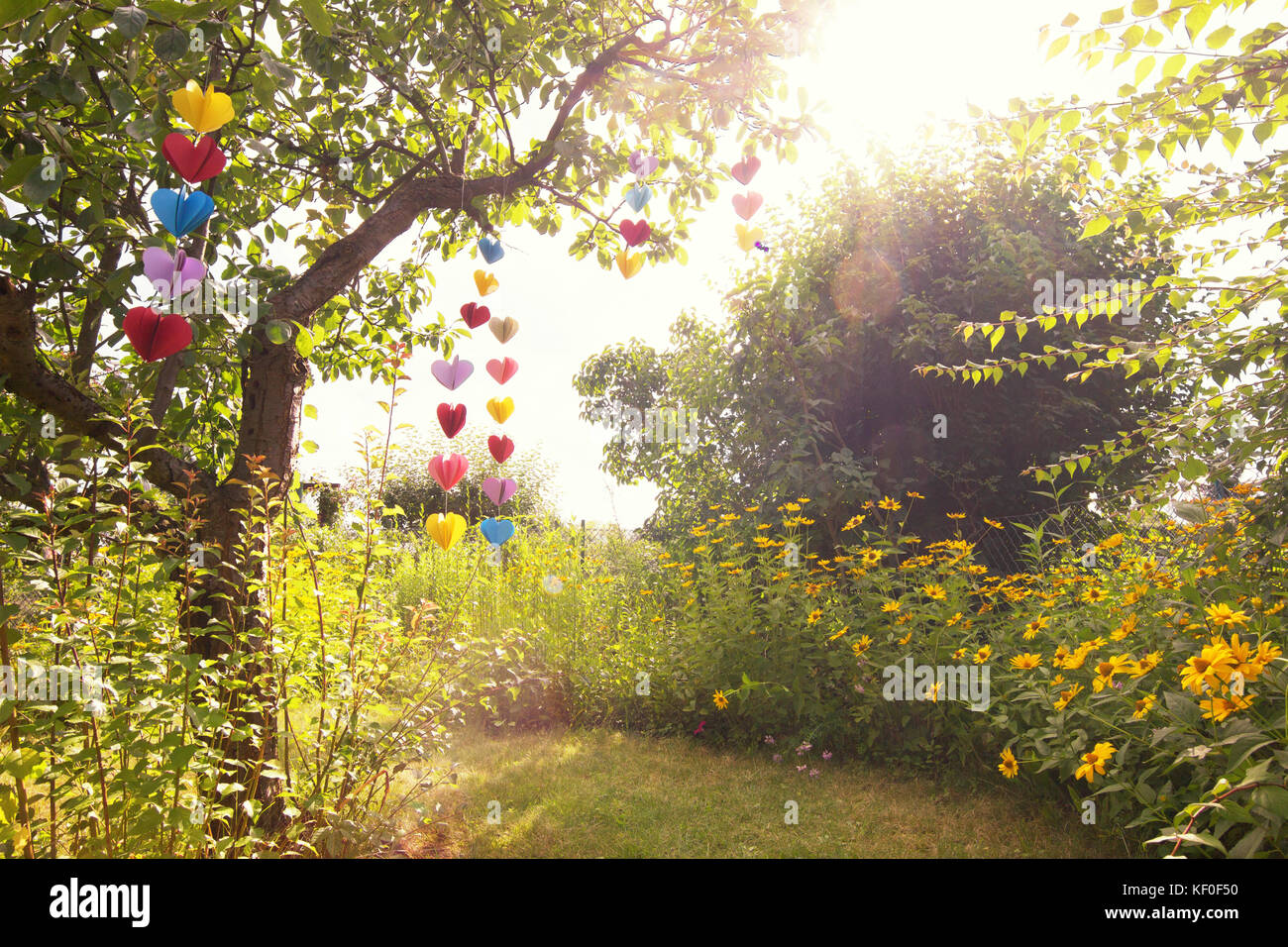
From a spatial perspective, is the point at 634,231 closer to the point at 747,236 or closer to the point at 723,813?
the point at 747,236

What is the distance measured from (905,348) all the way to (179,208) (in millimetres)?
5123

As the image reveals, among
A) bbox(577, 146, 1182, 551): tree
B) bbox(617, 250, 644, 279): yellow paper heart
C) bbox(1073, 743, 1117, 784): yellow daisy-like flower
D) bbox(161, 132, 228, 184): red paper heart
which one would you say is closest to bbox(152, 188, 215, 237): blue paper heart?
bbox(161, 132, 228, 184): red paper heart

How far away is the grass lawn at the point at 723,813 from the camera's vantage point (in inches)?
104

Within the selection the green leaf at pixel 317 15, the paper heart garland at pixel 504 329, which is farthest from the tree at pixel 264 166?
the paper heart garland at pixel 504 329

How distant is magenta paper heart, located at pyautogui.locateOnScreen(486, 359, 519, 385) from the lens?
273 centimetres

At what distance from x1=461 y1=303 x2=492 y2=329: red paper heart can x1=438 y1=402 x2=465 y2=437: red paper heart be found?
354 mm

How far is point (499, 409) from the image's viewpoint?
8.75 feet

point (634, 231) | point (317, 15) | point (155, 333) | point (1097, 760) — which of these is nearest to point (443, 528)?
point (155, 333)

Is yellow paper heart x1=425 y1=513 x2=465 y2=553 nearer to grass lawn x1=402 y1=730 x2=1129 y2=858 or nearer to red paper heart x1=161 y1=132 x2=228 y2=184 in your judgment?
red paper heart x1=161 y1=132 x2=228 y2=184

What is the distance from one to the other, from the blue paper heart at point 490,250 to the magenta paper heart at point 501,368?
2.37ft

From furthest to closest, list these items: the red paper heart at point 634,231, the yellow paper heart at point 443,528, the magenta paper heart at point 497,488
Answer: the red paper heart at point 634,231
the magenta paper heart at point 497,488
the yellow paper heart at point 443,528

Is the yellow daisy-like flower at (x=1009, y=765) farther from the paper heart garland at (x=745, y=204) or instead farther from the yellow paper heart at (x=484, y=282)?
the yellow paper heart at (x=484, y=282)
